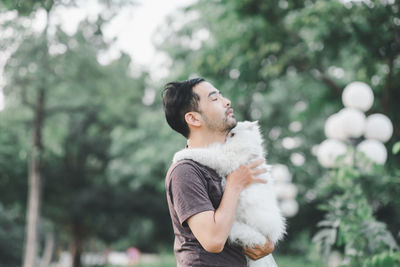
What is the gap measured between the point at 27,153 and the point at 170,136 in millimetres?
4405

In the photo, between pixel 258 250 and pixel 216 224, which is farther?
pixel 258 250

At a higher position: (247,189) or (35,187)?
(35,187)

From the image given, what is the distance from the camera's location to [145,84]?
1556cm

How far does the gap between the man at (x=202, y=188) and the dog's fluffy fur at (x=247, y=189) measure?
0.04 metres

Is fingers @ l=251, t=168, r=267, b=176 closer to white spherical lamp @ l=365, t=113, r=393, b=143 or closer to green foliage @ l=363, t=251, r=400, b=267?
green foliage @ l=363, t=251, r=400, b=267

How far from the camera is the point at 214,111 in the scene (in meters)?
2.13

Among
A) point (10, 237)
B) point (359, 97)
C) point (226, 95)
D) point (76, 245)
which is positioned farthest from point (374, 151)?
point (10, 237)

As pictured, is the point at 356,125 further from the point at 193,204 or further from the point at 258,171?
the point at 193,204

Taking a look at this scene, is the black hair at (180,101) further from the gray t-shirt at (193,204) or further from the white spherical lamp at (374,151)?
the white spherical lamp at (374,151)

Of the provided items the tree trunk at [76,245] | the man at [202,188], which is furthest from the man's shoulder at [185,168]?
the tree trunk at [76,245]

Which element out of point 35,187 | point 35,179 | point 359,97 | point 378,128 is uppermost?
point 35,179

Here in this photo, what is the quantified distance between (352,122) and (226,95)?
427cm

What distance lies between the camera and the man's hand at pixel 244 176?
1.98m

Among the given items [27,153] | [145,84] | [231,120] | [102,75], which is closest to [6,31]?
[102,75]
